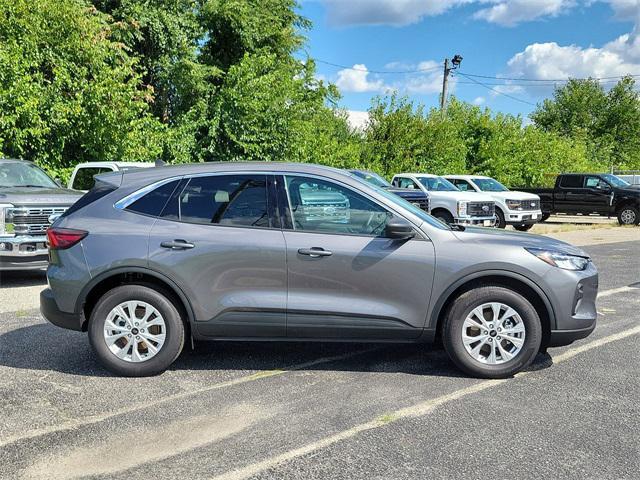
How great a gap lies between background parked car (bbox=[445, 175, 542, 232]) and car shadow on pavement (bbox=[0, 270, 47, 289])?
1240cm

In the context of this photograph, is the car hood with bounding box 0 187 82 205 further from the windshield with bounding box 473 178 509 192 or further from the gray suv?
the windshield with bounding box 473 178 509 192

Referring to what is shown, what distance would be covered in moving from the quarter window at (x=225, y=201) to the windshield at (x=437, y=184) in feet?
45.0

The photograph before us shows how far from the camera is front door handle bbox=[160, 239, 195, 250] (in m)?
4.81

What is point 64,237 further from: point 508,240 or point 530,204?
point 530,204

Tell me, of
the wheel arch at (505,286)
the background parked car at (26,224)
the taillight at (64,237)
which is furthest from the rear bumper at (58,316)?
the background parked car at (26,224)

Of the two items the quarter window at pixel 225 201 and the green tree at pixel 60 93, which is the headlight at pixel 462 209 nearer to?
the green tree at pixel 60 93

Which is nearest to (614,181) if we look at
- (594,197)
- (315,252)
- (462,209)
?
(594,197)

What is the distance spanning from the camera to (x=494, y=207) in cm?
1794

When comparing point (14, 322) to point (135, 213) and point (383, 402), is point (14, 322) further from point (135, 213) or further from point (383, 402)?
point (383, 402)

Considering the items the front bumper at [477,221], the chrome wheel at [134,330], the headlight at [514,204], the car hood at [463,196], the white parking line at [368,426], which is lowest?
the white parking line at [368,426]

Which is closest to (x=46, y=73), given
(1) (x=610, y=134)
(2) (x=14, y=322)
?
(2) (x=14, y=322)

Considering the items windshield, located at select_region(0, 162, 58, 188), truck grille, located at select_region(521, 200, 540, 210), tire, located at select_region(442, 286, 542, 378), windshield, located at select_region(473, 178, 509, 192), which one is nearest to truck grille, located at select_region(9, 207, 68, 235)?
windshield, located at select_region(0, 162, 58, 188)

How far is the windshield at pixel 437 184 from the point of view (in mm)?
18234

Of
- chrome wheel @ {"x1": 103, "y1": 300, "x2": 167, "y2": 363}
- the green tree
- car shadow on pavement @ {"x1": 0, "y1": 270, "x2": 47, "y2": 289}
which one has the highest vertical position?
the green tree
